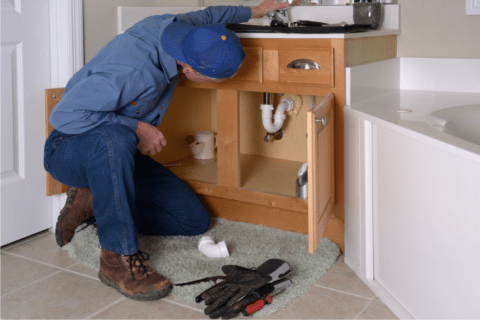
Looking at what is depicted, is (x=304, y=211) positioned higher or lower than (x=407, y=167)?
lower

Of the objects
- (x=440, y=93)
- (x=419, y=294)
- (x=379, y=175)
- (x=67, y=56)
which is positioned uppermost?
(x=67, y=56)

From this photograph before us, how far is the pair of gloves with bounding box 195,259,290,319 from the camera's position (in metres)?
1.52

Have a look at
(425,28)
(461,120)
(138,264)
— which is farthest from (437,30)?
(138,264)

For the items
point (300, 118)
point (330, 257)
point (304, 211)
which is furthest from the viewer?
point (300, 118)

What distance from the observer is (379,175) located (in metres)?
1.60

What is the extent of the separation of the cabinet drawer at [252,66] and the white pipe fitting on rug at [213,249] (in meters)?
0.65

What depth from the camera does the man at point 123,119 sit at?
5.37 ft

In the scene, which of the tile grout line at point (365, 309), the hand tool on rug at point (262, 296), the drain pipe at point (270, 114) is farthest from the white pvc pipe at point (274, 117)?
the tile grout line at point (365, 309)

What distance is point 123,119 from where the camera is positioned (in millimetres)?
1743

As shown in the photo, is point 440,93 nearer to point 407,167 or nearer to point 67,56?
point 407,167

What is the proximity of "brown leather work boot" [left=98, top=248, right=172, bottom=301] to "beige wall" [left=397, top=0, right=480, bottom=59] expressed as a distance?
4.75ft

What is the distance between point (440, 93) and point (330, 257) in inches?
34.4

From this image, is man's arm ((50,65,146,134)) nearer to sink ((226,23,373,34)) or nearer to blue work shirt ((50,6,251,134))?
blue work shirt ((50,6,251,134))

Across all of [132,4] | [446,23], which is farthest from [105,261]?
[446,23]
